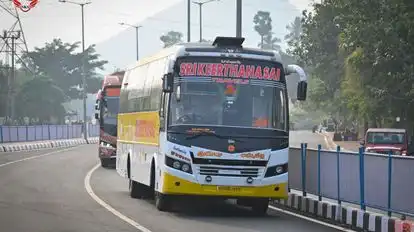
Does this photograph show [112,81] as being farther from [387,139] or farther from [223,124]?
[223,124]

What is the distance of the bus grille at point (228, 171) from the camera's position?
1662 centimetres

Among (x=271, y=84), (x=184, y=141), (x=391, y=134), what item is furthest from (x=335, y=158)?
(x=391, y=134)

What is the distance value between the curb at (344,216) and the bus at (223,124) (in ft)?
3.20

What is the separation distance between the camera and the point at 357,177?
16516mm

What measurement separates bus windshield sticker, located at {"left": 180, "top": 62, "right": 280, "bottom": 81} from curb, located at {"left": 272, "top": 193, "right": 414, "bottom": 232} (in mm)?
2730

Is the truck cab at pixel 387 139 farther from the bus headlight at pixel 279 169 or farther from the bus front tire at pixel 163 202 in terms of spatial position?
the bus headlight at pixel 279 169

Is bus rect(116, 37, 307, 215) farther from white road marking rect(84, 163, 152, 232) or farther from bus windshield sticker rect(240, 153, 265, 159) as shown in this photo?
white road marking rect(84, 163, 152, 232)

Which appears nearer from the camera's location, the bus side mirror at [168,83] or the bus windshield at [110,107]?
the bus side mirror at [168,83]

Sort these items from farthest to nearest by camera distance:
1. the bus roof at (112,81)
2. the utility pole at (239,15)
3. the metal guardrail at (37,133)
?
the metal guardrail at (37,133) < the bus roof at (112,81) < the utility pole at (239,15)

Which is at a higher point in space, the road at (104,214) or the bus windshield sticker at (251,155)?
the bus windshield sticker at (251,155)

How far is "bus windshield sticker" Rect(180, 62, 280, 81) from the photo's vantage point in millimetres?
17094

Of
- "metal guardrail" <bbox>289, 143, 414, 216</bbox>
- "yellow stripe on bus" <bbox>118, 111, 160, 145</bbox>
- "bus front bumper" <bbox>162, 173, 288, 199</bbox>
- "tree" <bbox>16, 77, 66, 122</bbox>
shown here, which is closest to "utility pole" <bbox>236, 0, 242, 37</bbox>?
"yellow stripe on bus" <bbox>118, 111, 160, 145</bbox>

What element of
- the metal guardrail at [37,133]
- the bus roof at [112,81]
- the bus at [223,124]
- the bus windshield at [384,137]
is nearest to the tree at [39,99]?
the metal guardrail at [37,133]

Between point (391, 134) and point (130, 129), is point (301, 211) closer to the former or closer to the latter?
point (130, 129)
